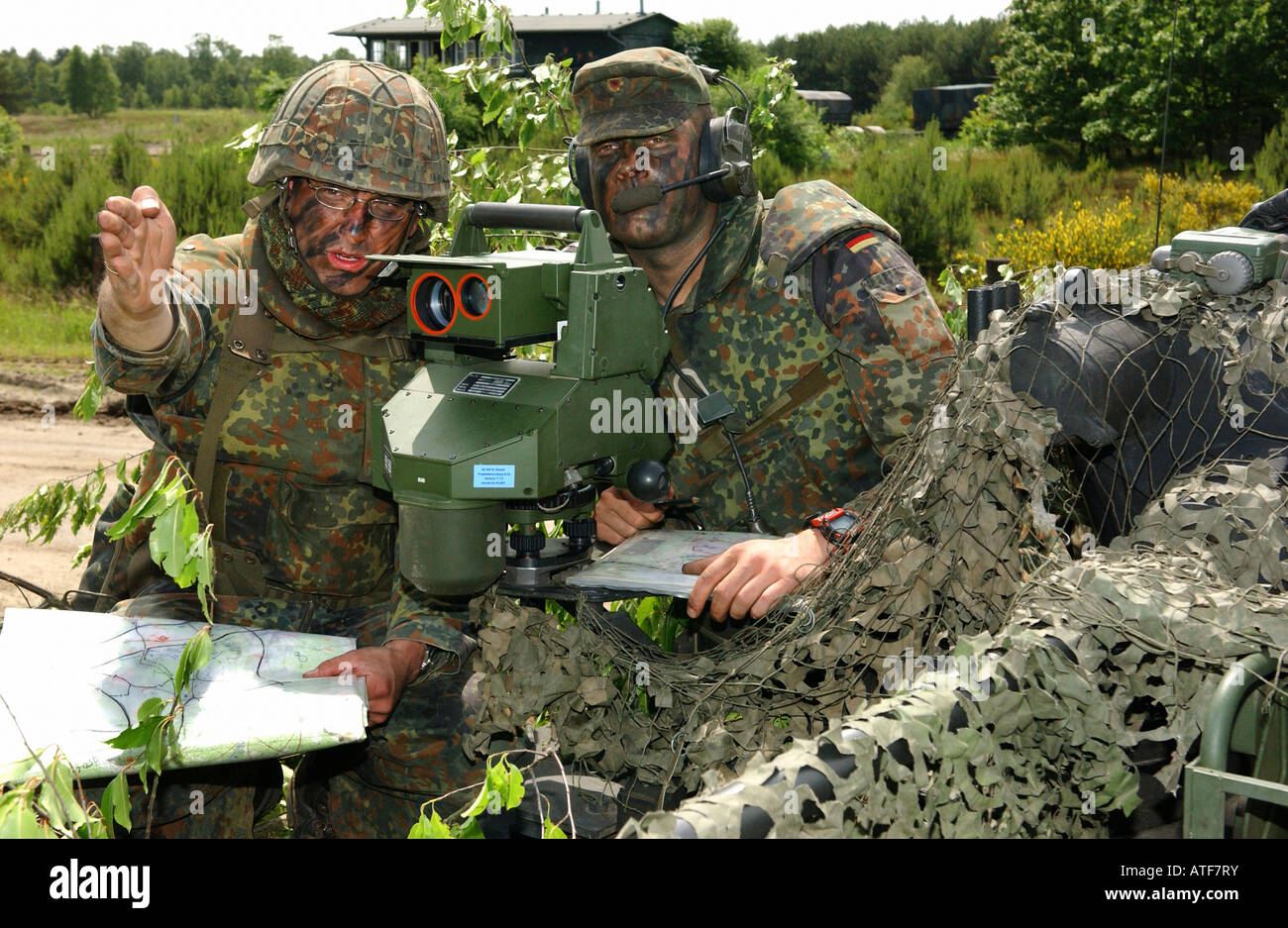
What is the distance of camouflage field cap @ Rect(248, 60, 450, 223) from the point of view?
3758 millimetres

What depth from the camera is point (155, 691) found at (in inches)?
119

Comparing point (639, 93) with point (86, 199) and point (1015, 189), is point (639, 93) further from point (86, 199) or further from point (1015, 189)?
point (1015, 189)

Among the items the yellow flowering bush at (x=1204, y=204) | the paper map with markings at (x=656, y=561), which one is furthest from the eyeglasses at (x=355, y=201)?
the yellow flowering bush at (x=1204, y=204)

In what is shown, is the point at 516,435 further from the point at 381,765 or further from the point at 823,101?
the point at 823,101

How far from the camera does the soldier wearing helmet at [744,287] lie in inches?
151

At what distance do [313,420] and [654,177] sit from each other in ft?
4.16

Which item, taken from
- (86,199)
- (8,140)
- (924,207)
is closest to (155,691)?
(924,207)

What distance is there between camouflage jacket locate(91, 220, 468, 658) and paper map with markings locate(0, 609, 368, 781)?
546mm

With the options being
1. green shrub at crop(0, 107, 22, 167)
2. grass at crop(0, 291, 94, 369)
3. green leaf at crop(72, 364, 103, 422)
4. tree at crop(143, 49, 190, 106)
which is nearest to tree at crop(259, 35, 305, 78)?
tree at crop(143, 49, 190, 106)

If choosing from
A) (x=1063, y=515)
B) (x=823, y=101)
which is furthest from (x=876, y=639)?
(x=823, y=101)

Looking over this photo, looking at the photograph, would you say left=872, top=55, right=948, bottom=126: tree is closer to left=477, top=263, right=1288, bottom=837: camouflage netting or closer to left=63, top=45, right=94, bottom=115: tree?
left=63, top=45, right=94, bottom=115: tree

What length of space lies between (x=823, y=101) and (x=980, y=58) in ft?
23.4

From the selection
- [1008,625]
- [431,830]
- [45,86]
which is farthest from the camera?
[45,86]
